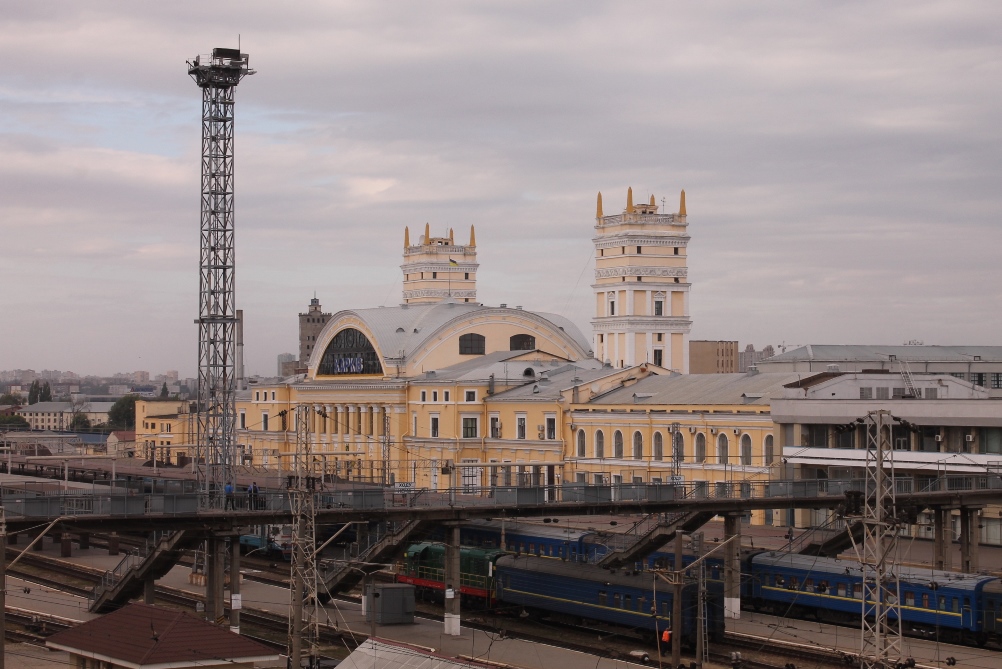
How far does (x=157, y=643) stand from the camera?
113 feet

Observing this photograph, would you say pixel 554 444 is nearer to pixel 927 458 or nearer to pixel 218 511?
pixel 927 458

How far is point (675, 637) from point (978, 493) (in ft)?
69.0

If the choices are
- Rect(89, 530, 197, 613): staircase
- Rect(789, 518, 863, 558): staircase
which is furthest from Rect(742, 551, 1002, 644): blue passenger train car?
Rect(89, 530, 197, 613): staircase

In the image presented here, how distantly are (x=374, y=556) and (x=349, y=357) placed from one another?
5476 centimetres

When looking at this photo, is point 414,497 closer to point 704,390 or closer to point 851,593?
point 851,593

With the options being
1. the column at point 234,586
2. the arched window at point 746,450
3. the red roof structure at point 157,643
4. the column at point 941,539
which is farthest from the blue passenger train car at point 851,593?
the red roof structure at point 157,643

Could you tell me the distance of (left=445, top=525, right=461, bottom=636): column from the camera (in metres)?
50.2

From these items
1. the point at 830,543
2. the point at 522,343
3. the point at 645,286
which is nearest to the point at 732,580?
the point at 830,543

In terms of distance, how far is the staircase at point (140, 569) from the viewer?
159ft

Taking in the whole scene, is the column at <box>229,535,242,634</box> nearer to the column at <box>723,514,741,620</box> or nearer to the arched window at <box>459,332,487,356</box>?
the column at <box>723,514,741,620</box>

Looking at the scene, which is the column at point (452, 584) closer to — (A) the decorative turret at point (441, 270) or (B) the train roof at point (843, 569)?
(B) the train roof at point (843, 569)

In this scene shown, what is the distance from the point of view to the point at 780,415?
7275cm

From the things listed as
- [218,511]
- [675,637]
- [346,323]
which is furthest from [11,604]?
[346,323]

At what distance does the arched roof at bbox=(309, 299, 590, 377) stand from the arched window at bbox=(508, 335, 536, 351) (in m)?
1.29
